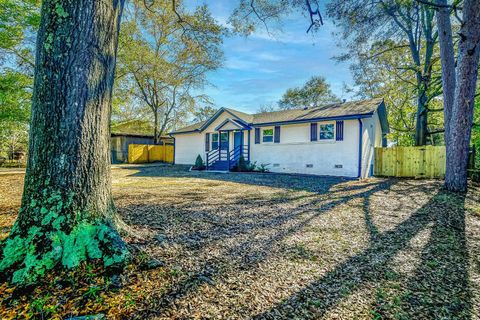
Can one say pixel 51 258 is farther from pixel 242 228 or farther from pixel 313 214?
pixel 313 214

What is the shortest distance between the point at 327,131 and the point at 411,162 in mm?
4612

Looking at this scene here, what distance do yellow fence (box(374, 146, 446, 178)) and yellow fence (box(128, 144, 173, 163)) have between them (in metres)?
19.0

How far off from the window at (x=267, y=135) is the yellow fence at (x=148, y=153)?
13.0 meters

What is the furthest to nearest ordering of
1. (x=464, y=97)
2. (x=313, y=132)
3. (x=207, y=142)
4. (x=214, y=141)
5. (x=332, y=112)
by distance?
(x=207, y=142), (x=214, y=141), (x=313, y=132), (x=332, y=112), (x=464, y=97)

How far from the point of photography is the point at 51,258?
2.13 m

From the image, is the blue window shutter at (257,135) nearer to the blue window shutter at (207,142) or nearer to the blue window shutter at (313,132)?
the blue window shutter at (313,132)

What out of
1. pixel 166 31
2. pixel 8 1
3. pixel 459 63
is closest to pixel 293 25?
pixel 459 63

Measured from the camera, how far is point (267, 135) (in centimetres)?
1550

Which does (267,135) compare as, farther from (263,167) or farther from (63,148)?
(63,148)

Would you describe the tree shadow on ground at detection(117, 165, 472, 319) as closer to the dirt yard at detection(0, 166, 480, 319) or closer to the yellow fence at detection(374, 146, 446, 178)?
the dirt yard at detection(0, 166, 480, 319)

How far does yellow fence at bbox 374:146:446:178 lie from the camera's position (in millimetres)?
12141

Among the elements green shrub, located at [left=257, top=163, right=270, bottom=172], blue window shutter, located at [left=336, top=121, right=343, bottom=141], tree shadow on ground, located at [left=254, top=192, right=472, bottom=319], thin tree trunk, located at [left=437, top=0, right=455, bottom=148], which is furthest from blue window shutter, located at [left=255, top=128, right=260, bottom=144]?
tree shadow on ground, located at [left=254, top=192, right=472, bottom=319]

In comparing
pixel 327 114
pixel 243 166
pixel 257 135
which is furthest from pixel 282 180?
pixel 257 135

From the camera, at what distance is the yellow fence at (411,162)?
1214 centimetres
